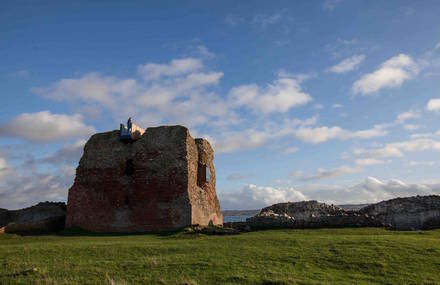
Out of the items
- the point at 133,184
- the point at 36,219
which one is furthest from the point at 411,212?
the point at 36,219

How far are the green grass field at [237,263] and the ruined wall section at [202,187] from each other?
28.8ft

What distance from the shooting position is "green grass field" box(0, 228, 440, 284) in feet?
36.7

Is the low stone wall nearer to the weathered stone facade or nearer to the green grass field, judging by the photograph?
the weathered stone facade

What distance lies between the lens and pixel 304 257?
13109 millimetres

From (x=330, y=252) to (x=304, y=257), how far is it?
1046mm

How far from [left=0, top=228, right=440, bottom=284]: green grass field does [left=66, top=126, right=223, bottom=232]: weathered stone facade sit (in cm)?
803

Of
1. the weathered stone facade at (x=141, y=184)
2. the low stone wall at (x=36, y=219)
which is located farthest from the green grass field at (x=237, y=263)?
the low stone wall at (x=36, y=219)

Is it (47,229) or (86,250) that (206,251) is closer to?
(86,250)

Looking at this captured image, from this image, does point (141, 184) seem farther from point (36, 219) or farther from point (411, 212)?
point (411, 212)

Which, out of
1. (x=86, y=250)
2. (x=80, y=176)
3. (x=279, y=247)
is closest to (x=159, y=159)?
(x=80, y=176)

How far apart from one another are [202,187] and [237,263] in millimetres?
14648

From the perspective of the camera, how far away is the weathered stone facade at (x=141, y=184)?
2402 centimetres

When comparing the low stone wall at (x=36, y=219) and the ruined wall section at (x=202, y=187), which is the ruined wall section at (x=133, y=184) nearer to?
the ruined wall section at (x=202, y=187)

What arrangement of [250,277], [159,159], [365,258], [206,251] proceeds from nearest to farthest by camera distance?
[250,277]
[365,258]
[206,251]
[159,159]
